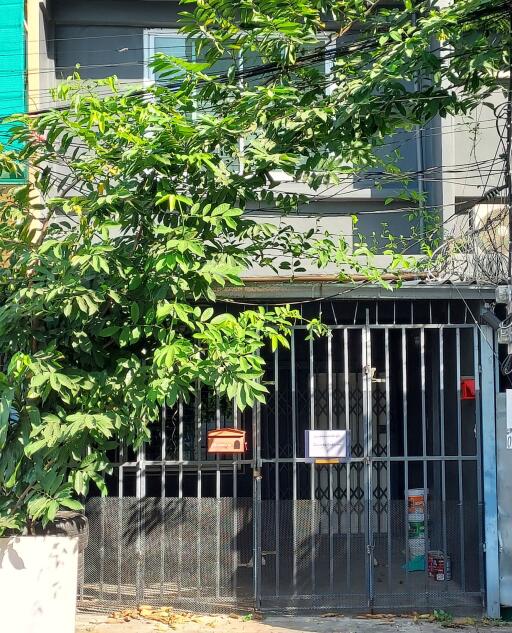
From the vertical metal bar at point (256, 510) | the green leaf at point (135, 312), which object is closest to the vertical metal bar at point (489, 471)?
the vertical metal bar at point (256, 510)

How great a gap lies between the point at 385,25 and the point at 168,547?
5.43 m

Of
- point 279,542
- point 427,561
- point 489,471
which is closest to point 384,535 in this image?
point 427,561

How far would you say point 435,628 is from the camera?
7910 mm

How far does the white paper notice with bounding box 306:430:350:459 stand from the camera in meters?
8.48

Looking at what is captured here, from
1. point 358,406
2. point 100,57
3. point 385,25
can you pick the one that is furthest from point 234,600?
point 100,57

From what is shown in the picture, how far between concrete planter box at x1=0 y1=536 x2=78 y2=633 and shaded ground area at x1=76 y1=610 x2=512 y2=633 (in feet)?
2.98

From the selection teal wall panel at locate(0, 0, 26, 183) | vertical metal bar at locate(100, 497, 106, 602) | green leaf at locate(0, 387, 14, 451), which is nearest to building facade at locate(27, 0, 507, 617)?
vertical metal bar at locate(100, 497, 106, 602)

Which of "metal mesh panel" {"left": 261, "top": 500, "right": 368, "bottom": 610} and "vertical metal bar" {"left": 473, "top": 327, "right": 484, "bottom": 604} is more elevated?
"vertical metal bar" {"left": 473, "top": 327, "right": 484, "bottom": 604}

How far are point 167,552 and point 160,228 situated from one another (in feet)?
11.9

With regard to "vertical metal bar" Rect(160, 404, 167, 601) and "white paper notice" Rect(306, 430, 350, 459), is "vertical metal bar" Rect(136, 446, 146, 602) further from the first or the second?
"white paper notice" Rect(306, 430, 350, 459)

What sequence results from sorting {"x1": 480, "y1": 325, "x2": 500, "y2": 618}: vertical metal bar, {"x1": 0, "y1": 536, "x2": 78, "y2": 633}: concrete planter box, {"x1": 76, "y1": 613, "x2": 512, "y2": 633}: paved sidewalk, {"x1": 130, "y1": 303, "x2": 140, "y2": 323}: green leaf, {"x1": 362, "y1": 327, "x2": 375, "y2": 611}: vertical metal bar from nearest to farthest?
1. {"x1": 130, "y1": 303, "x2": 140, "y2": 323}: green leaf
2. {"x1": 0, "y1": 536, "x2": 78, "y2": 633}: concrete planter box
3. {"x1": 76, "y1": 613, "x2": 512, "y2": 633}: paved sidewalk
4. {"x1": 480, "y1": 325, "x2": 500, "y2": 618}: vertical metal bar
5. {"x1": 362, "y1": 327, "x2": 375, "y2": 611}: vertical metal bar

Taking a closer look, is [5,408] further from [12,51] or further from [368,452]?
[12,51]

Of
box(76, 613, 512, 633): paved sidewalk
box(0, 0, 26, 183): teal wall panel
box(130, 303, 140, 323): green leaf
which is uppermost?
box(0, 0, 26, 183): teal wall panel

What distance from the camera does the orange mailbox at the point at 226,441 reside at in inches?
→ 331
